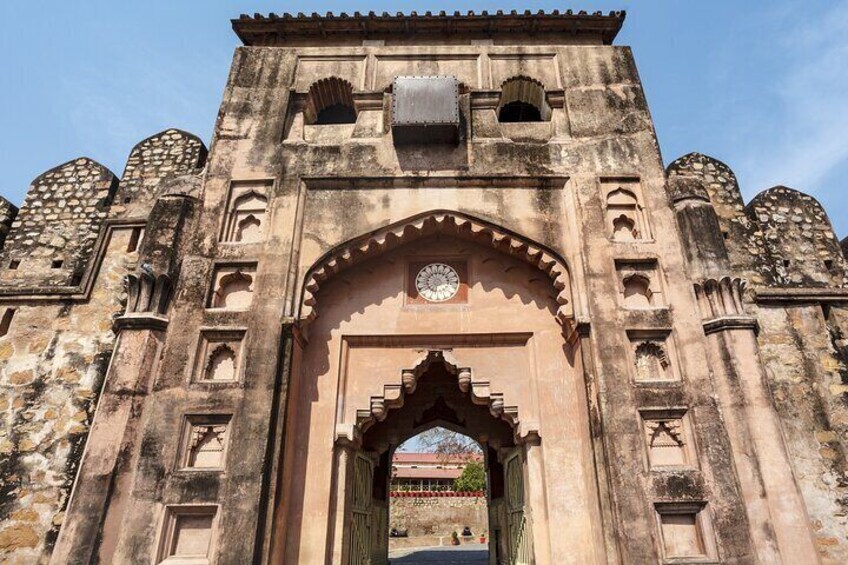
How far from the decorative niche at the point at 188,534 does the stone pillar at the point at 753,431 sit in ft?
18.8

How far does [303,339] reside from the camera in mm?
7324

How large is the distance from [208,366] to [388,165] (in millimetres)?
3722

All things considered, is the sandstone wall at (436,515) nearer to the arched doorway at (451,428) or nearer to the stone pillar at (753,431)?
the arched doorway at (451,428)

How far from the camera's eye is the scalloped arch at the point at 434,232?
24.2ft

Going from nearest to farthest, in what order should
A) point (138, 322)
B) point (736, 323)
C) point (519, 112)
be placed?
point (736, 323)
point (138, 322)
point (519, 112)

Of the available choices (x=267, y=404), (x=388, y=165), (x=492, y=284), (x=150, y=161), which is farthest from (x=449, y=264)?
(x=150, y=161)

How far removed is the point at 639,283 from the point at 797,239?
13.9 ft

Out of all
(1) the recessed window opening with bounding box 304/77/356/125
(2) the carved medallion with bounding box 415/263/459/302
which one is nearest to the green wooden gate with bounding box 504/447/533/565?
(2) the carved medallion with bounding box 415/263/459/302

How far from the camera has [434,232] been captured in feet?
26.5

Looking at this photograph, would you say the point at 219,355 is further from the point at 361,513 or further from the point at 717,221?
the point at 717,221

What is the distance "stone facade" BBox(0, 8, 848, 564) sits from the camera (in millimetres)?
6008

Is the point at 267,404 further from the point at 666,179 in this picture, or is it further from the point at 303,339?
the point at 666,179

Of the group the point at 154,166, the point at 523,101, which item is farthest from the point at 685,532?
the point at 154,166

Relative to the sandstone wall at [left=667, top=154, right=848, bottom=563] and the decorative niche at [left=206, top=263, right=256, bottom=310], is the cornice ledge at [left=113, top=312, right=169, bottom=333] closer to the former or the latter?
the decorative niche at [left=206, top=263, right=256, bottom=310]
